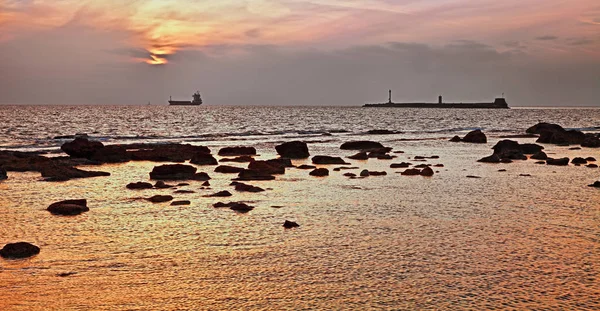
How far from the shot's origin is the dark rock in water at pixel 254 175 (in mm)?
23620

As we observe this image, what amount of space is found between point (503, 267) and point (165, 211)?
9387 millimetres

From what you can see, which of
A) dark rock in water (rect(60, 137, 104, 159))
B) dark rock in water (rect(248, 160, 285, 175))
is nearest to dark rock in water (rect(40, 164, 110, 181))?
dark rock in water (rect(248, 160, 285, 175))

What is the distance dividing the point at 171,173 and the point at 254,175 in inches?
144

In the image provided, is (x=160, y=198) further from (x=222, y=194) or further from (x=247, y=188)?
(x=247, y=188)

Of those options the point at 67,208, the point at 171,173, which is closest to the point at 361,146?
the point at 171,173

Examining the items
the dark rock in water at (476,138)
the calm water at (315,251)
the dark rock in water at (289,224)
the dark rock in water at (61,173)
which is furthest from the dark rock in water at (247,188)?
the dark rock in water at (476,138)

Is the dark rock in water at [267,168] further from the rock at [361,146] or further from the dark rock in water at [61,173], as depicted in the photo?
the rock at [361,146]

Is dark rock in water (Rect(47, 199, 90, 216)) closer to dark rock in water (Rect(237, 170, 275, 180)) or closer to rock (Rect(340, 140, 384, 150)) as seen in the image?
dark rock in water (Rect(237, 170, 275, 180))

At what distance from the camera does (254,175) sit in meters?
24.1

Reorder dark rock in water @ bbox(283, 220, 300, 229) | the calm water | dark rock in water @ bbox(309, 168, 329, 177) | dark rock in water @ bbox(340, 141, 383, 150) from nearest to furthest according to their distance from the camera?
the calm water
dark rock in water @ bbox(283, 220, 300, 229)
dark rock in water @ bbox(309, 168, 329, 177)
dark rock in water @ bbox(340, 141, 383, 150)

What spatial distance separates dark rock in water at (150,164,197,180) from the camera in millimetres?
24203

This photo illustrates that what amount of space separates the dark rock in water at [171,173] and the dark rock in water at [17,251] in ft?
43.3

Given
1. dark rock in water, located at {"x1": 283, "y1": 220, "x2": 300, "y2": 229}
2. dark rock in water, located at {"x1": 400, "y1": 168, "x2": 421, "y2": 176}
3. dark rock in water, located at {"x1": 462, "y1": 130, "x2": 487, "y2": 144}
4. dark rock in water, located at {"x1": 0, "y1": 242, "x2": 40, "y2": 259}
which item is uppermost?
dark rock in water, located at {"x1": 0, "y1": 242, "x2": 40, "y2": 259}

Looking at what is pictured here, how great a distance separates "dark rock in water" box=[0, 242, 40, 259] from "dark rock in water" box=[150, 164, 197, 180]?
13194 millimetres
